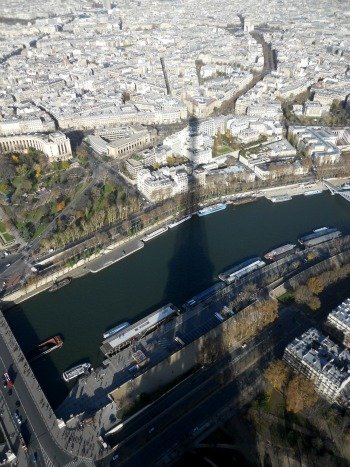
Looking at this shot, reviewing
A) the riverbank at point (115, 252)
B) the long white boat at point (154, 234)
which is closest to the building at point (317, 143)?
the riverbank at point (115, 252)

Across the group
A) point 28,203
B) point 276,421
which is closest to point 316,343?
point 276,421

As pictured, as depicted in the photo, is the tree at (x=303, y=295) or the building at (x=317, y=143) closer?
Answer: the tree at (x=303, y=295)

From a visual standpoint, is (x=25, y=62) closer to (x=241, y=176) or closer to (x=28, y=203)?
(x=28, y=203)

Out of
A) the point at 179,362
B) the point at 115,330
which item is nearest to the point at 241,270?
the point at 179,362

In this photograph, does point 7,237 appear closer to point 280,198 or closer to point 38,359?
point 38,359

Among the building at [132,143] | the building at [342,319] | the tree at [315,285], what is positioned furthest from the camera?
the building at [132,143]

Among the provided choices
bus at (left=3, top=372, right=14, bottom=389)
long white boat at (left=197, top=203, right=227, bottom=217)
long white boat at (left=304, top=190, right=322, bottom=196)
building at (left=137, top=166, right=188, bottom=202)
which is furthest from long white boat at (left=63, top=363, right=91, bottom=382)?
long white boat at (left=304, top=190, right=322, bottom=196)

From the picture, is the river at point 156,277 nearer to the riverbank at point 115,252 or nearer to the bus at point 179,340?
the riverbank at point 115,252
